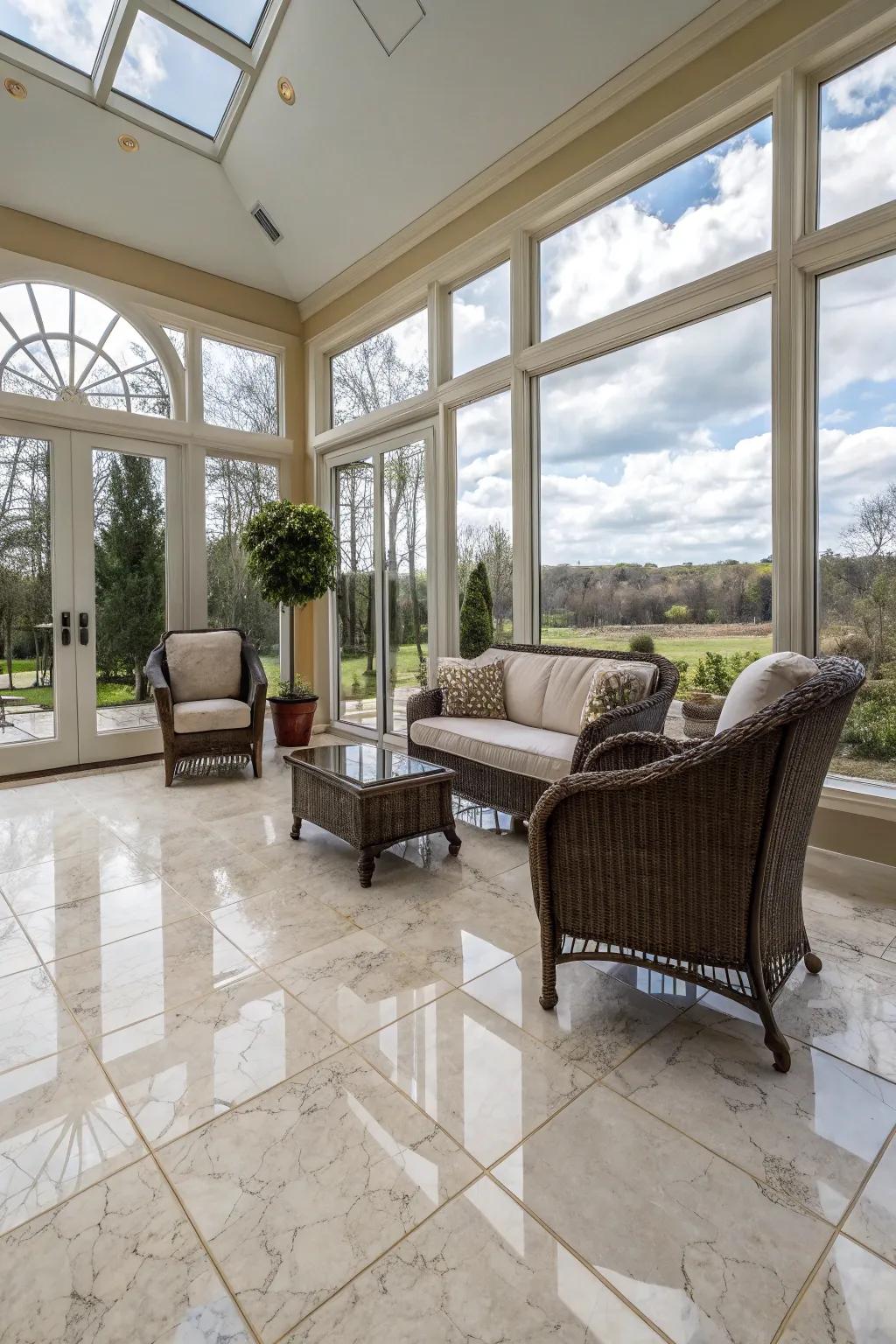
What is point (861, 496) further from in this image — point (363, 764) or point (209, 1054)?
point (209, 1054)

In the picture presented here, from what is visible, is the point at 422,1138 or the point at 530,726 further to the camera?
the point at 530,726

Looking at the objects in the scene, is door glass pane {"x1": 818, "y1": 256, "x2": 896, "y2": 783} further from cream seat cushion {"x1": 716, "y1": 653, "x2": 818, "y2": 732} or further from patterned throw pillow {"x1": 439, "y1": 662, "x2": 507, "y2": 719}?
patterned throw pillow {"x1": 439, "y1": 662, "x2": 507, "y2": 719}

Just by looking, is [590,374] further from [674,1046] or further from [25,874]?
[25,874]

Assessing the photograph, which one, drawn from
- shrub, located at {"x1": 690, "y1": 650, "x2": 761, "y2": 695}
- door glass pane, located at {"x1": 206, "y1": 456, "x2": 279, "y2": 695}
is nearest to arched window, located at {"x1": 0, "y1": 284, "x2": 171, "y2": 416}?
door glass pane, located at {"x1": 206, "y1": 456, "x2": 279, "y2": 695}

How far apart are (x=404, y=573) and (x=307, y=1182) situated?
4.28 m

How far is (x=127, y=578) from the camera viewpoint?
199 inches

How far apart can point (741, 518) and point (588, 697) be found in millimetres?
1119

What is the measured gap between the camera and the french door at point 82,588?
4.58m

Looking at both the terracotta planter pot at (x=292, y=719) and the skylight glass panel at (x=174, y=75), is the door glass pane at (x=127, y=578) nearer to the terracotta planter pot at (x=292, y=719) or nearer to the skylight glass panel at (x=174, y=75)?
the terracotta planter pot at (x=292, y=719)

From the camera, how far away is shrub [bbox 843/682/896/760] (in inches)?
111

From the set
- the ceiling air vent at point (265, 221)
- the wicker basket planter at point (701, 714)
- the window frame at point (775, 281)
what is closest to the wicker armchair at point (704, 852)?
the window frame at point (775, 281)

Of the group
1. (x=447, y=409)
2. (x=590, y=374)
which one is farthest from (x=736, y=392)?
(x=447, y=409)

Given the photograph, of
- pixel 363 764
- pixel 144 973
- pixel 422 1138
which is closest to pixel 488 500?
pixel 363 764

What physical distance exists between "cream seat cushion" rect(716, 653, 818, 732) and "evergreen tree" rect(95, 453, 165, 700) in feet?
14.8
